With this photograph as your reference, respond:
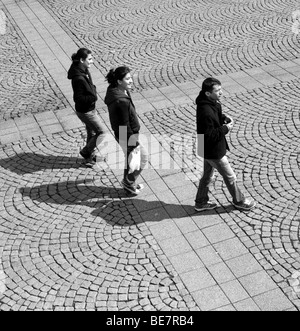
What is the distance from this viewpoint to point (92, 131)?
879 centimetres

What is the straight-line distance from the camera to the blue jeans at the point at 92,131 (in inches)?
333

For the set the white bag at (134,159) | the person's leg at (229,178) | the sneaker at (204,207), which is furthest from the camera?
the white bag at (134,159)

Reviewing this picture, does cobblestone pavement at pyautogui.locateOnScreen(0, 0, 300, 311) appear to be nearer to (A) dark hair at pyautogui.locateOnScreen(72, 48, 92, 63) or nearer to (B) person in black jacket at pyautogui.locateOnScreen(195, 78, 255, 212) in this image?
(B) person in black jacket at pyautogui.locateOnScreen(195, 78, 255, 212)

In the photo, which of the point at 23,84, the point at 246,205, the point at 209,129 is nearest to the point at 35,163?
the point at 23,84

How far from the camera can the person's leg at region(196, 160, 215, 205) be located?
720 cm

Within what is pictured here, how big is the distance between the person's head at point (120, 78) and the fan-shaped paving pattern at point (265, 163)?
181 cm

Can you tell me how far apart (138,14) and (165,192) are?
8.33 metres

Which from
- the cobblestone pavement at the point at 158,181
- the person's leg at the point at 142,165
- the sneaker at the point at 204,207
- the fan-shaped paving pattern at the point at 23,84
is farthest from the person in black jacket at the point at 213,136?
the fan-shaped paving pattern at the point at 23,84

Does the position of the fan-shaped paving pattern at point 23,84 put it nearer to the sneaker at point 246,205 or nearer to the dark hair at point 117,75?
the dark hair at point 117,75

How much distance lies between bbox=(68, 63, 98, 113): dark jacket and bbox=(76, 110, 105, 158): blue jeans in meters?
0.12

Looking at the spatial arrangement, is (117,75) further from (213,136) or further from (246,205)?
(246,205)

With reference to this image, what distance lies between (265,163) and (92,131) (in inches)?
109

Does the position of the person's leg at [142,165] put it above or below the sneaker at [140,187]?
above

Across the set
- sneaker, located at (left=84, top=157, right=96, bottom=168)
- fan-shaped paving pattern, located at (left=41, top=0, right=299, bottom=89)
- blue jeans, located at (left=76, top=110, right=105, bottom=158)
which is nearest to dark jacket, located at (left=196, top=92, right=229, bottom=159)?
blue jeans, located at (left=76, top=110, right=105, bottom=158)
